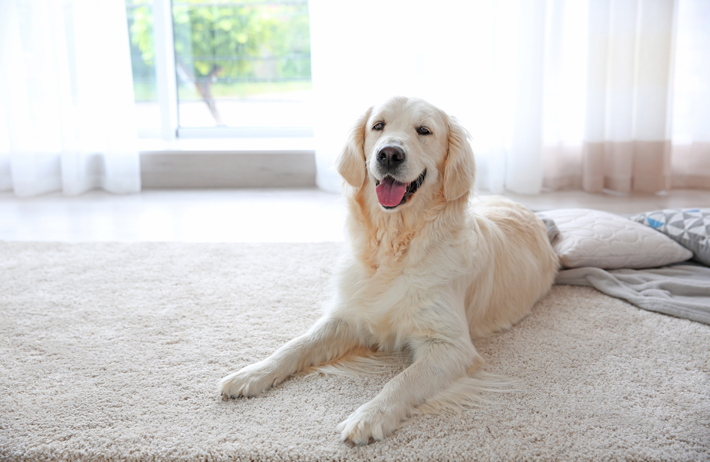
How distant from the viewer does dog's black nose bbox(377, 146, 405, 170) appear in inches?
64.6

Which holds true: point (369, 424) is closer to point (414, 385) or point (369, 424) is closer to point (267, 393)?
point (414, 385)

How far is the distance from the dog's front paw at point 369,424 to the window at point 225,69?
3.66 meters

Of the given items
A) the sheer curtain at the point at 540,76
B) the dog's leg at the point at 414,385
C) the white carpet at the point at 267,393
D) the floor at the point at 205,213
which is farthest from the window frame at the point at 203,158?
the dog's leg at the point at 414,385

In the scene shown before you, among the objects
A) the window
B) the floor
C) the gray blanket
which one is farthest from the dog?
the window

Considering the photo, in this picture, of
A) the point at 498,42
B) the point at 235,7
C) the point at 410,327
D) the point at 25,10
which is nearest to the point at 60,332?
the point at 410,327

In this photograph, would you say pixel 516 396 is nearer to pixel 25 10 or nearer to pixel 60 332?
pixel 60 332

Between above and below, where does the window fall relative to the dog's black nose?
above

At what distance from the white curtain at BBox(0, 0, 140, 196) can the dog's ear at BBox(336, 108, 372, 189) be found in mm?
2679

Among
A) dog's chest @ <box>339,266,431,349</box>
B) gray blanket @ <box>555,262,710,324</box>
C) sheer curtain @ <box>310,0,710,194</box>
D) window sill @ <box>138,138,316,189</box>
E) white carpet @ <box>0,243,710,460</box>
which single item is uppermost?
sheer curtain @ <box>310,0,710,194</box>

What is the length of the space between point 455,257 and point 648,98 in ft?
9.35

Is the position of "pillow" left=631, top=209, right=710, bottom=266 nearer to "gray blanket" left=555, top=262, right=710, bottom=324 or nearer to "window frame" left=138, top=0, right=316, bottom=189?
"gray blanket" left=555, top=262, right=710, bottom=324

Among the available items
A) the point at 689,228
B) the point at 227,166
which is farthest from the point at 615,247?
the point at 227,166

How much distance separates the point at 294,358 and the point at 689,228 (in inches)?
76.9

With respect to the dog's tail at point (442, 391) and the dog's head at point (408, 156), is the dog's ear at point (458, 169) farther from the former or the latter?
the dog's tail at point (442, 391)
